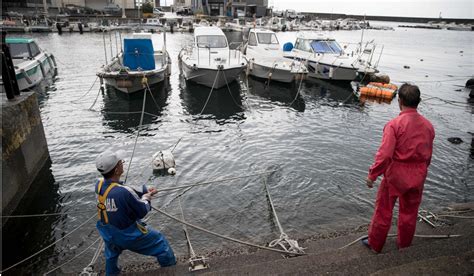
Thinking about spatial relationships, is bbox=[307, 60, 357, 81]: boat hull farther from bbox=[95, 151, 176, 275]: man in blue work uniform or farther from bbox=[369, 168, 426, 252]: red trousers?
bbox=[95, 151, 176, 275]: man in blue work uniform

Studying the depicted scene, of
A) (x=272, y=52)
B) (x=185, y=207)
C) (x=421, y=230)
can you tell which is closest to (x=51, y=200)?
(x=185, y=207)

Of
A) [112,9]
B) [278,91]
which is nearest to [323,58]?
[278,91]

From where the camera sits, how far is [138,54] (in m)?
15.1

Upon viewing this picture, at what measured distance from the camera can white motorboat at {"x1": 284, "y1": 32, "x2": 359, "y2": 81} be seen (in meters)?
A: 19.0

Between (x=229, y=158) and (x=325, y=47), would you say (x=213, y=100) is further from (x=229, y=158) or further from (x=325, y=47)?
(x=325, y=47)

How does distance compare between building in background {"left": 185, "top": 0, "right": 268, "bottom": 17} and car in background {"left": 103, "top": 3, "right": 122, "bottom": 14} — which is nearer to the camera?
car in background {"left": 103, "top": 3, "right": 122, "bottom": 14}

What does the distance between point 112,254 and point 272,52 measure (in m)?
17.9

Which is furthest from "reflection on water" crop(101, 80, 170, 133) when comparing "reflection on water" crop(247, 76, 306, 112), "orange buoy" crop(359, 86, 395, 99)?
"orange buoy" crop(359, 86, 395, 99)

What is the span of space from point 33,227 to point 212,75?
38.3ft

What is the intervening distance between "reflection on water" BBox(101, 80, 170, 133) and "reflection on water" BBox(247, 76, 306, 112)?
17.1 feet

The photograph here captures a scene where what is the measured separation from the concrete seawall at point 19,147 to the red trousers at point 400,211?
21.4ft

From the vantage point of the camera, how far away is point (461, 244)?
378 cm

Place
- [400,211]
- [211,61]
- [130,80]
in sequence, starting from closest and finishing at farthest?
[400,211] < [130,80] < [211,61]

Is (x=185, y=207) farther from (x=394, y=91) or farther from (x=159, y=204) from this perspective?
(x=394, y=91)
